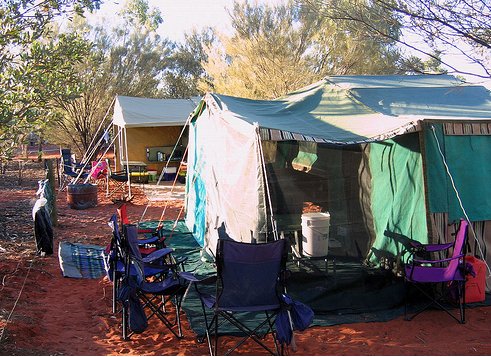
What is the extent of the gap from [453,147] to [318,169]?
1465 mm

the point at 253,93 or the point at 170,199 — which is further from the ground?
the point at 253,93

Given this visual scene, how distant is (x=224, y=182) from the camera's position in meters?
6.08

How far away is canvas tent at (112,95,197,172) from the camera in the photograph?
13.6 meters

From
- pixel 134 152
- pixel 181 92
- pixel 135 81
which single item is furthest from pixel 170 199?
pixel 181 92

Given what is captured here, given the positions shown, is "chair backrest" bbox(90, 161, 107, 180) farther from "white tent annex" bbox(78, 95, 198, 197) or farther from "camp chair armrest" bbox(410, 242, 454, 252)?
"camp chair armrest" bbox(410, 242, 454, 252)

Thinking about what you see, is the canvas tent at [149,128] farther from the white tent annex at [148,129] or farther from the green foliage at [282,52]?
the green foliage at [282,52]

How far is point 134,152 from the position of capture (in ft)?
48.2

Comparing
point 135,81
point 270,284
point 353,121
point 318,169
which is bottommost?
point 270,284

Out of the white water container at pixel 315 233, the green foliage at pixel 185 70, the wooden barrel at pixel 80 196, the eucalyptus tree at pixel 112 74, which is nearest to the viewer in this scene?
the white water container at pixel 315 233

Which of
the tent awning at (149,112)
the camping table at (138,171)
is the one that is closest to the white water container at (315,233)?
the camping table at (138,171)

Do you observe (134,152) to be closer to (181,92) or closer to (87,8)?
(87,8)

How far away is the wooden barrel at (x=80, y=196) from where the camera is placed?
34.4 feet

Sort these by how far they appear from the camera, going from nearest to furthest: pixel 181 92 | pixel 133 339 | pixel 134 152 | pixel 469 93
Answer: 1. pixel 133 339
2. pixel 469 93
3. pixel 134 152
4. pixel 181 92

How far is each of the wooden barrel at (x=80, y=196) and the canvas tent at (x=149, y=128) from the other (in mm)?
3072
